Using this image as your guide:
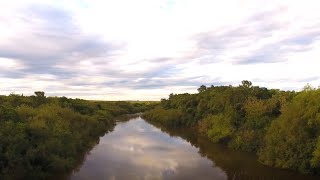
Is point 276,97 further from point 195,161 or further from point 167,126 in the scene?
point 167,126

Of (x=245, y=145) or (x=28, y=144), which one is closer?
(x=28, y=144)

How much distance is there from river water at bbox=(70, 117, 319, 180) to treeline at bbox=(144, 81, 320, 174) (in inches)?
50.0

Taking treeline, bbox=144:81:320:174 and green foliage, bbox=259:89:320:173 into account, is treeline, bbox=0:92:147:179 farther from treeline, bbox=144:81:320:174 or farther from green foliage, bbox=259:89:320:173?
treeline, bbox=144:81:320:174

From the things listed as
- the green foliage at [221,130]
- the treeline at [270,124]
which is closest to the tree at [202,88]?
the treeline at [270,124]

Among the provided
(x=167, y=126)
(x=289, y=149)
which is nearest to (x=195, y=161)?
(x=289, y=149)

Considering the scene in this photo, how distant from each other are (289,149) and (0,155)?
22.5 m

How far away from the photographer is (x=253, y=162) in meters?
36.1

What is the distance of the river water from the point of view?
30781 mm

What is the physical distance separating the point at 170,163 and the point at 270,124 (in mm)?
11870

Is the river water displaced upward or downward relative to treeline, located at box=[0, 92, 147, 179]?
downward

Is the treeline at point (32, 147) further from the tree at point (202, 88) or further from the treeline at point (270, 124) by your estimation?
the tree at point (202, 88)

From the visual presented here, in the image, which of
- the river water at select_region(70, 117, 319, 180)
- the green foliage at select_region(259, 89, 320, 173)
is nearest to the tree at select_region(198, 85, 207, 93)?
the river water at select_region(70, 117, 319, 180)

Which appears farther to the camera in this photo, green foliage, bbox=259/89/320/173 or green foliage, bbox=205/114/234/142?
green foliage, bbox=205/114/234/142

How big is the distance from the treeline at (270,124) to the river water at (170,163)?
1.27 metres
